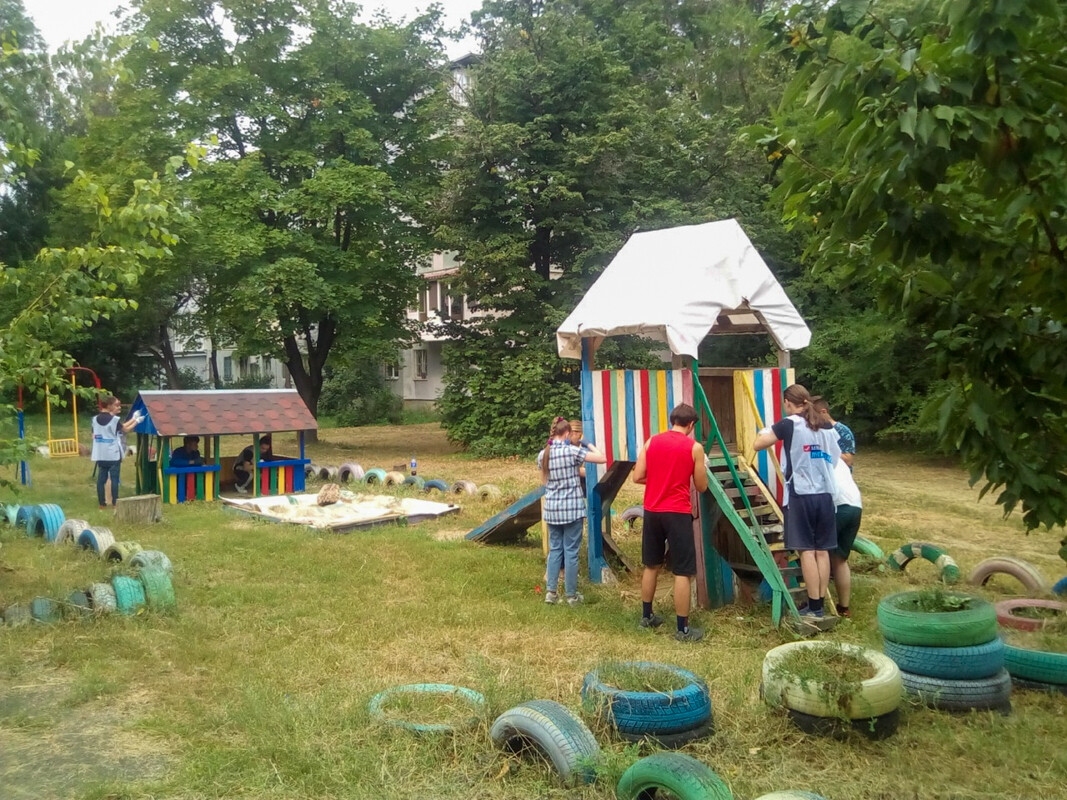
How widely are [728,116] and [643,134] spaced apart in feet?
9.07

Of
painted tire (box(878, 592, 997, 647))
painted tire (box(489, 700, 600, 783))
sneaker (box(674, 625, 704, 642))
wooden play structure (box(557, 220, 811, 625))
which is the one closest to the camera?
painted tire (box(489, 700, 600, 783))

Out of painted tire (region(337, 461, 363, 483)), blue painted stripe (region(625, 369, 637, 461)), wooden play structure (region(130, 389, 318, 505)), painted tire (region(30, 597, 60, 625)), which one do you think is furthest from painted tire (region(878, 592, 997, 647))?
painted tire (region(337, 461, 363, 483))

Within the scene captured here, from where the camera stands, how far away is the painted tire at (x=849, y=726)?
4566mm

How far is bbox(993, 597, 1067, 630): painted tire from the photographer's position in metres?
6.84

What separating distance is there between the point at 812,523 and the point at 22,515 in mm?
9580

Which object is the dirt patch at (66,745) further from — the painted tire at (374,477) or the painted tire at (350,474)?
the painted tire at (350,474)

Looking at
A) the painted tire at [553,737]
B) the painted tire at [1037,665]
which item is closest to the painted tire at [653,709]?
the painted tire at [553,737]

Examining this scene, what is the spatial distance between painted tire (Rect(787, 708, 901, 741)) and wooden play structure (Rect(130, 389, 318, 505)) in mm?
11373

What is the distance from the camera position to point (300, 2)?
2378 centimetres

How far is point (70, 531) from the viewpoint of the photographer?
9828 millimetres

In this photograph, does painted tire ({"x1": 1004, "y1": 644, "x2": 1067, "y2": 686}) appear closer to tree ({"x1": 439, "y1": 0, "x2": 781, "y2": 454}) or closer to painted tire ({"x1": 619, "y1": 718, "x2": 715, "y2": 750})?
painted tire ({"x1": 619, "y1": 718, "x2": 715, "y2": 750})

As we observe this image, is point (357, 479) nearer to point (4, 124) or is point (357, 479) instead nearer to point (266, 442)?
point (266, 442)

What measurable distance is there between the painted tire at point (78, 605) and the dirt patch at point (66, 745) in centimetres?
131

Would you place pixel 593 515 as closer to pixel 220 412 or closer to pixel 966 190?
pixel 966 190
